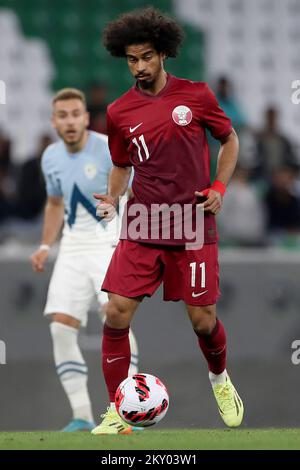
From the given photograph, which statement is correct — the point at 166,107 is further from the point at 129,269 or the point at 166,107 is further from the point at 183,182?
the point at 129,269

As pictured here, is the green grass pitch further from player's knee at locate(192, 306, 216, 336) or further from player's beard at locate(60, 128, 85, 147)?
player's beard at locate(60, 128, 85, 147)

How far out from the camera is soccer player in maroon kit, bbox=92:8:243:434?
723 cm

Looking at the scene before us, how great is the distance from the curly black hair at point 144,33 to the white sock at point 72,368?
2600mm

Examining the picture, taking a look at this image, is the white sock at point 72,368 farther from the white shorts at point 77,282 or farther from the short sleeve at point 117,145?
the short sleeve at point 117,145

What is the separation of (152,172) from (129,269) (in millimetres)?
585

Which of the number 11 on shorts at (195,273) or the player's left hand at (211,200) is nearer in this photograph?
the player's left hand at (211,200)

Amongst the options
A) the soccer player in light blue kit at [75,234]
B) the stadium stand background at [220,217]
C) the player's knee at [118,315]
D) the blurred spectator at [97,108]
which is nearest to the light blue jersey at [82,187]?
the soccer player in light blue kit at [75,234]

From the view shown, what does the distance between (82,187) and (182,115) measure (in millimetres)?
2036

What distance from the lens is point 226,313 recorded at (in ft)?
40.1

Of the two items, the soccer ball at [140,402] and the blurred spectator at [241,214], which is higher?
the blurred spectator at [241,214]

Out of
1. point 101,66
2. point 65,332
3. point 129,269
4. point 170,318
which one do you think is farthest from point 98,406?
point 101,66

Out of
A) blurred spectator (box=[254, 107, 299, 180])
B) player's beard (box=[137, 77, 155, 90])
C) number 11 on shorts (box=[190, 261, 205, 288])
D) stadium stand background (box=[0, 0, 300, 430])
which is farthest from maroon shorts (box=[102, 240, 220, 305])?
blurred spectator (box=[254, 107, 299, 180])

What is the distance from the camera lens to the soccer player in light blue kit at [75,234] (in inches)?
359

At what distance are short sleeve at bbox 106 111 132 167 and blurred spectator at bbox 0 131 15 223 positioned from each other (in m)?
6.43
